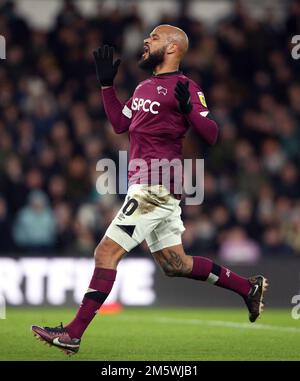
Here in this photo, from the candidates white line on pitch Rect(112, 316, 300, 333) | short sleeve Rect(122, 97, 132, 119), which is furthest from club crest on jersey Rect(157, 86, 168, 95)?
white line on pitch Rect(112, 316, 300, 333)

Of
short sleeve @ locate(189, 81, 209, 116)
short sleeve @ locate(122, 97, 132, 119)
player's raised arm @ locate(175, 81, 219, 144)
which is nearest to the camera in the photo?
player's raised arm @ locate(175, 81, 219, 144)

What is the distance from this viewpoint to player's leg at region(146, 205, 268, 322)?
322 inches

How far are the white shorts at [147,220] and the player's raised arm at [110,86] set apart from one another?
557 millimetres

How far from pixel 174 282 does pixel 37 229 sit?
1.92m

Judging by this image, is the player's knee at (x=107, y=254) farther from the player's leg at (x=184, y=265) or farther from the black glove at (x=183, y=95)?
the black glove at (x=183, y=95)

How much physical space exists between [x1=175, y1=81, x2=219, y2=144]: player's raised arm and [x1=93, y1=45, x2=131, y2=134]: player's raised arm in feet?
1.87

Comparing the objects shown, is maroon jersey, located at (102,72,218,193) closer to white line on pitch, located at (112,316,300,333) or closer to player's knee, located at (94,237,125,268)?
player's knee, located at (94,237,125,268)

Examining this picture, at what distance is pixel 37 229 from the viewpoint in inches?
553

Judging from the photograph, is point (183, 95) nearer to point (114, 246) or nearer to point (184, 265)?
point (114, 246)

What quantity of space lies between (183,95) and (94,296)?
155 centimetres

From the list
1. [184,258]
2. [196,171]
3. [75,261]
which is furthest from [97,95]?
[184,258]

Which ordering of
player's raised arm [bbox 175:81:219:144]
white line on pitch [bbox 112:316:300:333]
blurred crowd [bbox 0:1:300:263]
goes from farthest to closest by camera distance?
blurred crowd [bbox 0:1:300:263]
white line on pitch [bbox 112:316:300:333]
player's raised arm [bbox 175:81:219:144]

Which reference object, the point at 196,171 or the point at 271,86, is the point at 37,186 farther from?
the point at 271,86

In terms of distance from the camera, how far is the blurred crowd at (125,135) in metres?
14.3
